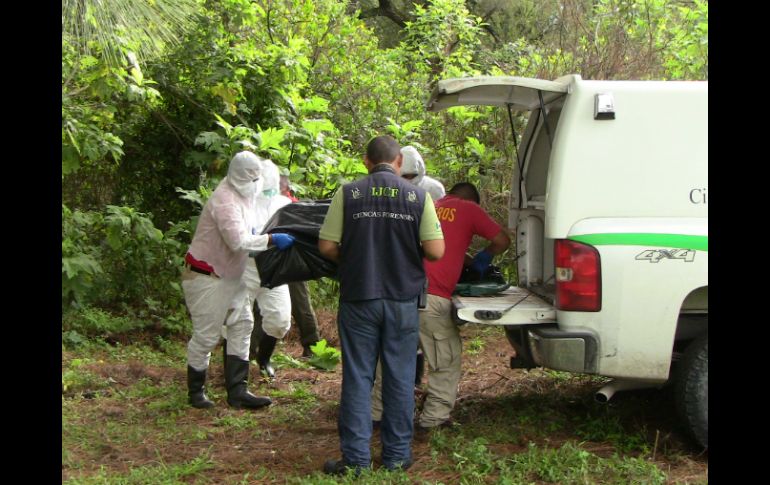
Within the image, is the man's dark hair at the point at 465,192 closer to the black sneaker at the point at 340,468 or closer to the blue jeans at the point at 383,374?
the blue jeans at the point at 383,374

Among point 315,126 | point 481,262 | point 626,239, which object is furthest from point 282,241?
point 315,126

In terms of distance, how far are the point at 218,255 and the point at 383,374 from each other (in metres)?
1.93

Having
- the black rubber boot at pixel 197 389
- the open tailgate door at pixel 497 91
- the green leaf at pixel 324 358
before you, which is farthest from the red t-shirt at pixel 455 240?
the green leaf at pixel 324 358

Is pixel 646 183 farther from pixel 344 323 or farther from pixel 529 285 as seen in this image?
pixel 344 323

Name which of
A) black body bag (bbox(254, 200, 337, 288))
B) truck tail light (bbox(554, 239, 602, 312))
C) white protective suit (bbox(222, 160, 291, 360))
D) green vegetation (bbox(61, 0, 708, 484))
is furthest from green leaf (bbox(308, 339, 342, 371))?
truck tail light (bbox(554, 239, 602, 312))

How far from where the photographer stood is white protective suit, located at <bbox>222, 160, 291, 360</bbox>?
664 cm

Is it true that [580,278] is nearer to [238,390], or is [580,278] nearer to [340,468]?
[340,468]

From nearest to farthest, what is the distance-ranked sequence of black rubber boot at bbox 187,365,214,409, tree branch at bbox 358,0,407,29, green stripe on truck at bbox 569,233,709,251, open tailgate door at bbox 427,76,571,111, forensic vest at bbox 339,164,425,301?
green stripe on truck at bbox 569,233,709,251 < forensic vest at bbox 339,164,425,301 < open tailgate door at bbox 427,76,571,111 < black rubber boot at bbox 187,365,214,409 < tree branch at bbox 358,0,407,29

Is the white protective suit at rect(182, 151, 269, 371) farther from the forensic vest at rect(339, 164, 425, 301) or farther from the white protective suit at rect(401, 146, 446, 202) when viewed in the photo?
the forensic vest at rect(339, 164, 425, 301)

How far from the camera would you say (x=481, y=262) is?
6.06 meters

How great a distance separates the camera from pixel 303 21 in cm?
1201

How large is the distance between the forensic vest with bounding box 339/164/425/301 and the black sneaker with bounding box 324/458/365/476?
948mm

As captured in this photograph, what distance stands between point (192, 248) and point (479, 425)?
2474mm
